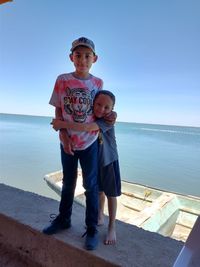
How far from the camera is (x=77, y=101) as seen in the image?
1116 millimetres

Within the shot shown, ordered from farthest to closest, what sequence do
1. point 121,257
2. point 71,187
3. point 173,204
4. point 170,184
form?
point 170,184
point 173,204
point 71,187
point 121,257

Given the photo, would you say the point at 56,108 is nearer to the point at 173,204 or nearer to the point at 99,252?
the point at 99,252

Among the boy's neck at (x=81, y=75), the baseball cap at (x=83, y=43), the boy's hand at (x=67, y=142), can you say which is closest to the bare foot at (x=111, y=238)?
the boy's hand at (x=67, y=142)

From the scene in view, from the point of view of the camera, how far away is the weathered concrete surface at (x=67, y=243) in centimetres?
108

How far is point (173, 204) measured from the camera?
233 inches

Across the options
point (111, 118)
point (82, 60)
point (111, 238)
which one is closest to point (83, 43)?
point (82, 60)

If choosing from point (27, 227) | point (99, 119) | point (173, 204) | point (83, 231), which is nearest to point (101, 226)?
point (83, 231)

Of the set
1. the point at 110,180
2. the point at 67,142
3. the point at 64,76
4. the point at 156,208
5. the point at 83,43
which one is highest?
the point at 83,43

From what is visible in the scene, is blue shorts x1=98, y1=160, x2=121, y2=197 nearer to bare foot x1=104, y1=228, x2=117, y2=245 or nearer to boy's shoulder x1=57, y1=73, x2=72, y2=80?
bare foot x1=104, y1=228, x2=117, y2=245

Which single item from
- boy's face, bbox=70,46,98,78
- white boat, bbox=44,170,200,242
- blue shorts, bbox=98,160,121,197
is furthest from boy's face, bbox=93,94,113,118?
white boat, bbox=44,170,200,242

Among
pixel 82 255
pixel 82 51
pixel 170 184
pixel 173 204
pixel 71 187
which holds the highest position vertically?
pixel 82 51

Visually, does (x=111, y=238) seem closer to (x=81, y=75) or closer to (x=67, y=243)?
(x=67, y=243)

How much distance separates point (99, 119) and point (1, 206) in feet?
2.77

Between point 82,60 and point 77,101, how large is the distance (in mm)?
186
